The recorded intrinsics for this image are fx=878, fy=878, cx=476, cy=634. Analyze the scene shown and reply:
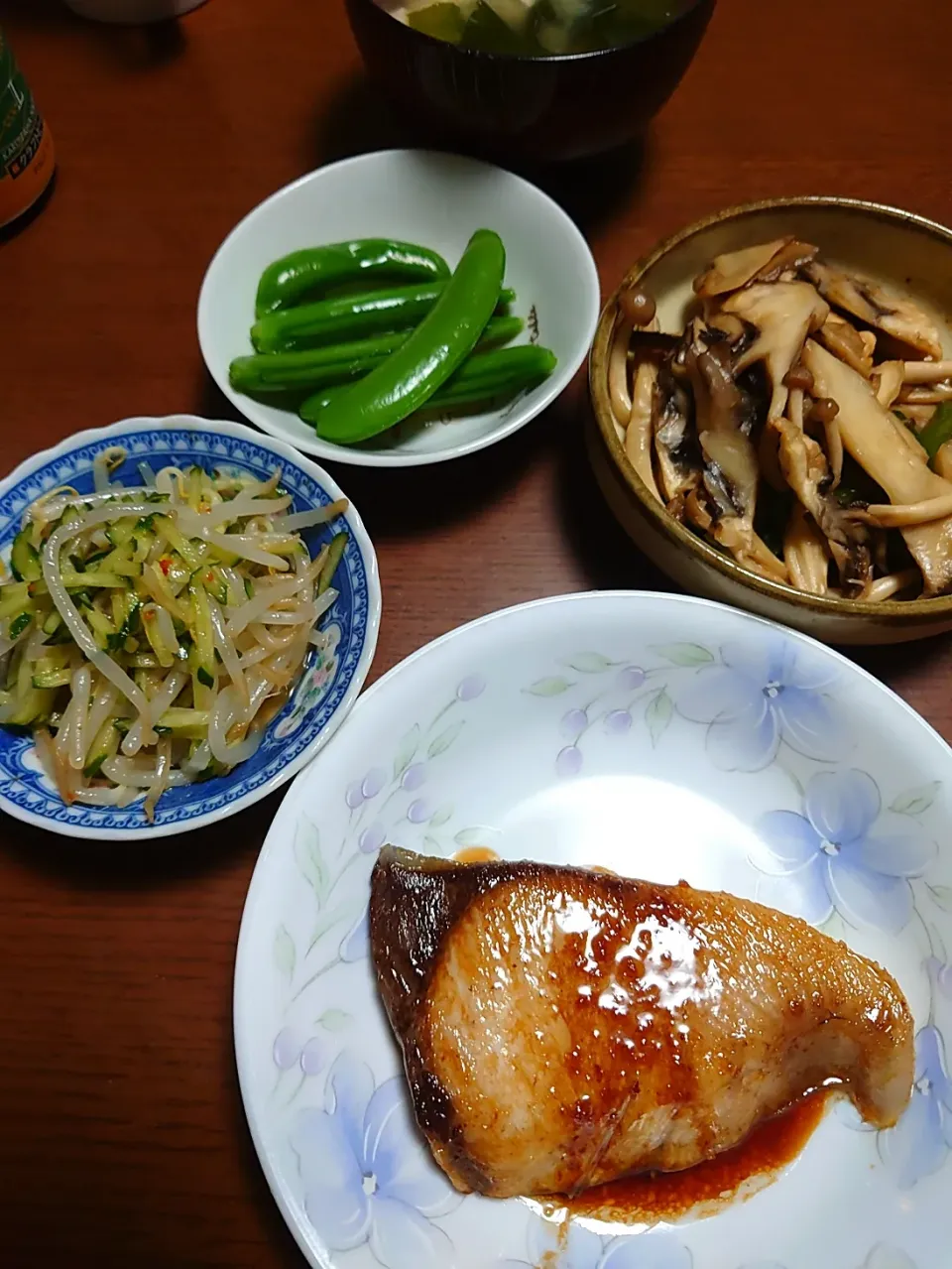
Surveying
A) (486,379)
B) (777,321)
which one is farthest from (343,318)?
(777,321)

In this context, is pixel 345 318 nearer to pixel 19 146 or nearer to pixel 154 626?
pixel 154 626

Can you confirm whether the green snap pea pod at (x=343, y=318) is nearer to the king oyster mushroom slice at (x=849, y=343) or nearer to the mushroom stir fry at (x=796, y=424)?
the mushroom stir fry at (x=796, y=424)

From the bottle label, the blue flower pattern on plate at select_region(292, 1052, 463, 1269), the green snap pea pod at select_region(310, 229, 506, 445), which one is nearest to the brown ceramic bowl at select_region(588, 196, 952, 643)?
the green snap pea pod at select_region(310, 229, 506, 445)

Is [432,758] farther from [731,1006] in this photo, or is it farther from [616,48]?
[616,48]

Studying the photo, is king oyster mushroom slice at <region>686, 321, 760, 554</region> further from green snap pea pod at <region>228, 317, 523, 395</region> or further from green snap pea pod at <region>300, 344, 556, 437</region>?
green snap pea pod at <region>228, 317, 523, 395</region>

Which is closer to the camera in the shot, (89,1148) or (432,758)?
(89,1148)

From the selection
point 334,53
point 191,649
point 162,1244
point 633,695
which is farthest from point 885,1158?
point 334,53

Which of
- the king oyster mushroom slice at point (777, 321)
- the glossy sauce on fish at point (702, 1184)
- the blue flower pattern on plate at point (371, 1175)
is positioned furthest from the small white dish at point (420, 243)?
the glossy sauce on fish at point (702, 1184)
